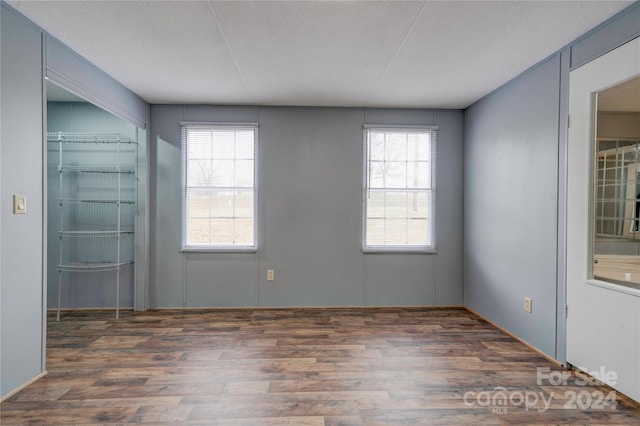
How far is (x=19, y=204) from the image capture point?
213cm

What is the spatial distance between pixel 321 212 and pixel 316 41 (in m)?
2.02

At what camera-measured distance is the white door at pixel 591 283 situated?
203cm

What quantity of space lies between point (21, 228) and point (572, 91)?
3.94 meters

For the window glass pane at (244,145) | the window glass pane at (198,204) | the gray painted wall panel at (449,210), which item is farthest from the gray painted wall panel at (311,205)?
the gray painted wall panel at (449,210)

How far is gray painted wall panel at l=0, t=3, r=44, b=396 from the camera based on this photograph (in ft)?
6.65

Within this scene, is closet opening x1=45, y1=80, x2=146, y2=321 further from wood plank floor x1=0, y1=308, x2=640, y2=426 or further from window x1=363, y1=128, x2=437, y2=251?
window x1=363, y1=128, x2=437, y2=251

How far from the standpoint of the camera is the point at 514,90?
10.3 ft

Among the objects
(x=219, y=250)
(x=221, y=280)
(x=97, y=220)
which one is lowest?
(x=221, y=280)

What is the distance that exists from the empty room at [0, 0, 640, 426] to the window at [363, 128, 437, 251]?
26 mm

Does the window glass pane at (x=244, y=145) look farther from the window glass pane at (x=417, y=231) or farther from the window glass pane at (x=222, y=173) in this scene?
the window glass pane at (x=417, y=231)

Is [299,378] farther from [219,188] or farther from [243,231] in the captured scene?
[219,188]

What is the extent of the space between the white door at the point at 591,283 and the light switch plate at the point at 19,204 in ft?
12.5

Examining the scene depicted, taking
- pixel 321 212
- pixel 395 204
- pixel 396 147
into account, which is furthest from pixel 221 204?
pixel 396 147

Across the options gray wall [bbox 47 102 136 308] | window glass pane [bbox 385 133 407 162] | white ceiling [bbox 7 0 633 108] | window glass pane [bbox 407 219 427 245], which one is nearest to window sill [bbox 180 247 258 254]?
gray wall [bbox 47 102 136 308]
